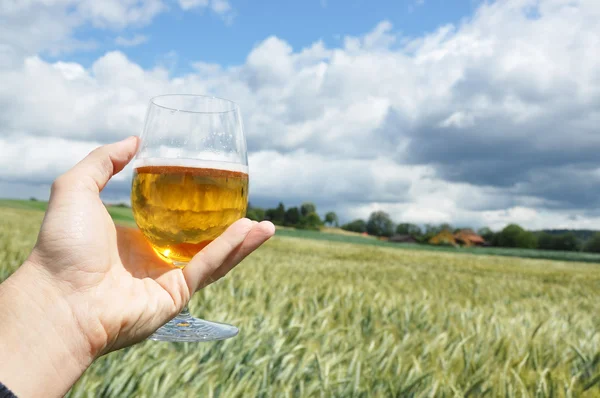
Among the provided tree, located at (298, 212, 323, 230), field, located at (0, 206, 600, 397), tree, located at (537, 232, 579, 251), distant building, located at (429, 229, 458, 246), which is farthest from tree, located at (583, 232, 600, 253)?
field, located at (0, 206, 600, 397)

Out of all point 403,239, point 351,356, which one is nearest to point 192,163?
point 351,356

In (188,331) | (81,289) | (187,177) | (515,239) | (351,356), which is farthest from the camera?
(515,239)

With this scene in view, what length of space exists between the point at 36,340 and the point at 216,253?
610mm

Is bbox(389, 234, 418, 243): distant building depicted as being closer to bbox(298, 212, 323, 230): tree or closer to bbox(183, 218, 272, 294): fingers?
bbox(298, 212, 323, 230): tree

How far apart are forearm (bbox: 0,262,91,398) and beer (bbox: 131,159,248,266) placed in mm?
412

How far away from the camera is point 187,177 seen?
187 centimetres

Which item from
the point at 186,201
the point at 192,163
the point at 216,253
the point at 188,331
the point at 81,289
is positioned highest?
the point at 192,163

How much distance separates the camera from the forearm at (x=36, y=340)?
1570 mm

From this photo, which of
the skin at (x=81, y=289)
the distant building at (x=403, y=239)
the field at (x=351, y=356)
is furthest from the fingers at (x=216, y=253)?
the distant building at (x=403, y=239)

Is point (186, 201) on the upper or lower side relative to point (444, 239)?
upper

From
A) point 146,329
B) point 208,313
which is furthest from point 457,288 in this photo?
point 146,329

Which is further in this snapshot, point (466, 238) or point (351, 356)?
point (466, 238)

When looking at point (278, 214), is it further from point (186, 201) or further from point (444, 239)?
point (186, 201)

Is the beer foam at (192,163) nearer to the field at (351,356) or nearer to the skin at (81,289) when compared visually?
the skin at (81,289)
